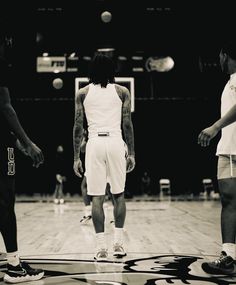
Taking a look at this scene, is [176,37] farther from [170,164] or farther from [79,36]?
[170,164]

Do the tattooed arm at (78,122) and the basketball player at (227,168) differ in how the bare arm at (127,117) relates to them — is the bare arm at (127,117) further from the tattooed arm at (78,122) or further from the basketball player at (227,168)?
the basketball player at (227,168)

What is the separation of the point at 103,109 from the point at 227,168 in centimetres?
125

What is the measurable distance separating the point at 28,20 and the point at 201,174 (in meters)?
8.74

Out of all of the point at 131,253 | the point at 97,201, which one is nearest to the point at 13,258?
the point at 97,201

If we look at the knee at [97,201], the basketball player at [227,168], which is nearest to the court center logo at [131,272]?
the basketball player at [227,168]

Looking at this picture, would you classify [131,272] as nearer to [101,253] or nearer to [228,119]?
[101,253]

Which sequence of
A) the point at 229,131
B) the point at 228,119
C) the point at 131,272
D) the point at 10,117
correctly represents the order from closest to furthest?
the point at 10,117 < the point at 228,119 < the point at 131,272 < the point at 229,131

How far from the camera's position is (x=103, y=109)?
15.1 feet

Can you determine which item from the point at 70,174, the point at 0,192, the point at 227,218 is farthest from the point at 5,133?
the point at 70,174

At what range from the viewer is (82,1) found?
1672cm

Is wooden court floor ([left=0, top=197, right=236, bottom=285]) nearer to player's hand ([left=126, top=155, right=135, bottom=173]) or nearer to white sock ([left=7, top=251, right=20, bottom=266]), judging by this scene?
white sock ([left=7, top=251, right=20, bottom=266])

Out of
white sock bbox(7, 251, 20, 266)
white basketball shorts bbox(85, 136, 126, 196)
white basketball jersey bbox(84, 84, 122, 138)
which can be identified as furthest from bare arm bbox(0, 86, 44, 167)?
white basketball jersey bbox(84, 84, 122, 138)

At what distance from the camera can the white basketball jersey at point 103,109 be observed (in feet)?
15.0

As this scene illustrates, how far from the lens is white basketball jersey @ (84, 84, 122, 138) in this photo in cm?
457
